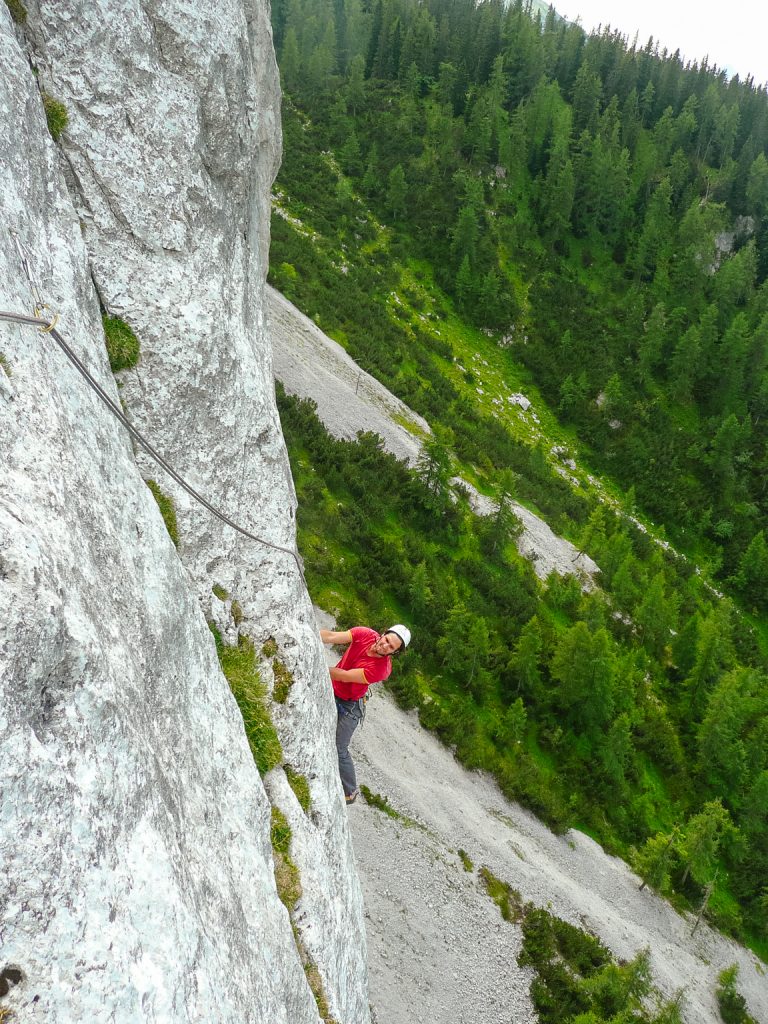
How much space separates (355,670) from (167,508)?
14.2 feet

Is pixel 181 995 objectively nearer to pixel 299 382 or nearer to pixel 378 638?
pixel 378 638

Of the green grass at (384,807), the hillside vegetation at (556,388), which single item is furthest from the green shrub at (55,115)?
the hillside vegetation at (556,388)

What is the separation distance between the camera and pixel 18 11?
7344 millimetres

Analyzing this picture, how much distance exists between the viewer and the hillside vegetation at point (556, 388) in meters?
36.0

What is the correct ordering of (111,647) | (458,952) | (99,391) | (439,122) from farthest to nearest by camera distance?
(439,122) < (458,952) < (99,391) < (111,647)

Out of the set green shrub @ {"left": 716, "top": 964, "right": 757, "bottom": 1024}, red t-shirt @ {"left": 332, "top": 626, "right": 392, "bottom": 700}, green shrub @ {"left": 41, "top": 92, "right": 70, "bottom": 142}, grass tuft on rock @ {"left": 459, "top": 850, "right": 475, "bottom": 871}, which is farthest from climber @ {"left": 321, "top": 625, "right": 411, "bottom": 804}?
green shrub @ {"left": 716, "top": 964, "right": 757, "bottom": 1024}

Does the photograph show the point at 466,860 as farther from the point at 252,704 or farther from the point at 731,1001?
the point at 252,704

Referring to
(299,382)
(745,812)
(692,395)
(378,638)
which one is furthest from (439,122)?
(378,638)

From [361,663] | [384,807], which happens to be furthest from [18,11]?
[384,807]

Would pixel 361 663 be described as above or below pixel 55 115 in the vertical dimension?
below

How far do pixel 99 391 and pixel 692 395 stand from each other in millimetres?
89801

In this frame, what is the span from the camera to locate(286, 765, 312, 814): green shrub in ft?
31.6

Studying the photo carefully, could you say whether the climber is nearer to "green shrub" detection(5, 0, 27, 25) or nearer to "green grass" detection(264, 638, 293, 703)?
"green grass" detection(264, 638, 293, 703)

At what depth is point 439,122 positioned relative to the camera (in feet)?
331
